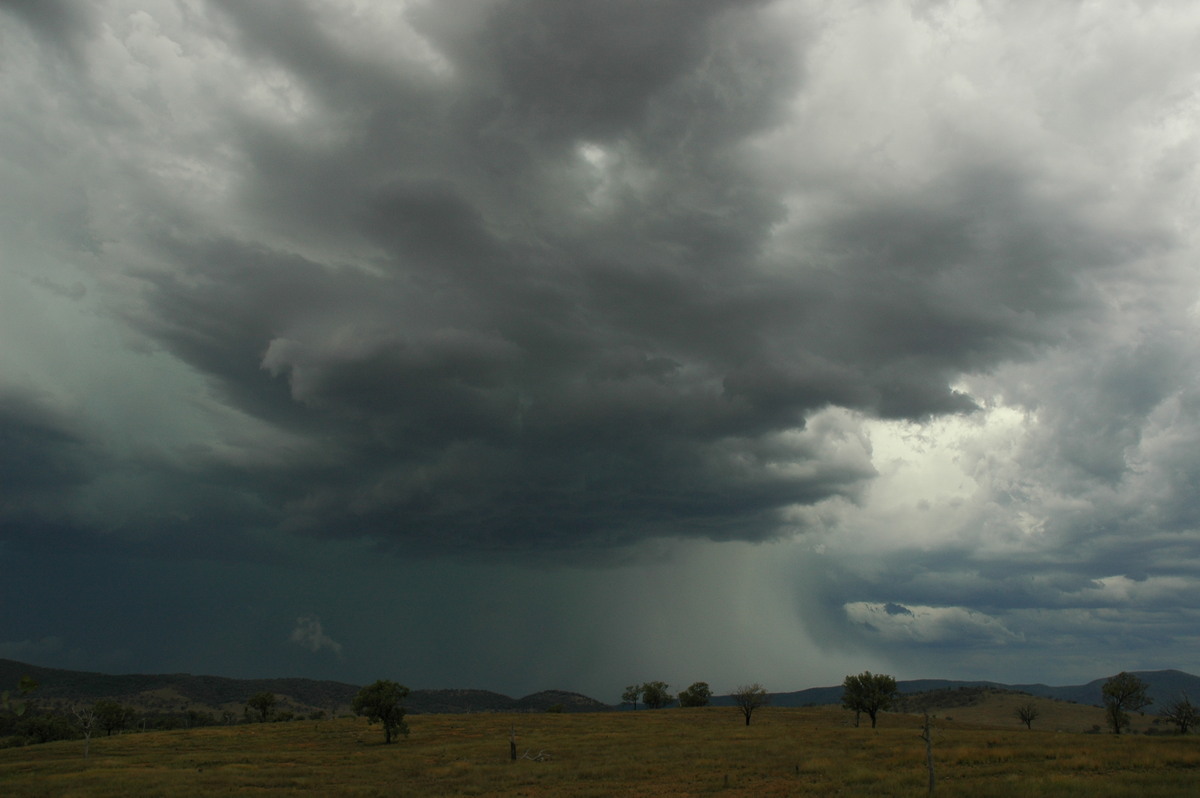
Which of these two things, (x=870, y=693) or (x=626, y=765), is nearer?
(x=626, y=765)

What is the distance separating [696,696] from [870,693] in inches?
2697

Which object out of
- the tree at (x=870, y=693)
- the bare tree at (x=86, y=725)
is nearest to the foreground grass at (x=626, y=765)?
the bare tree at (x=86, y=725)

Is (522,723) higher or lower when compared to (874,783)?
lower

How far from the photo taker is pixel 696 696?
6732 inches

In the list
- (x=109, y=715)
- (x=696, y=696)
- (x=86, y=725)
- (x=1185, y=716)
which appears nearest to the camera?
(x=1185, y=716)

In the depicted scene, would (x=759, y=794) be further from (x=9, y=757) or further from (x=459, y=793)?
(x=9, y=757)

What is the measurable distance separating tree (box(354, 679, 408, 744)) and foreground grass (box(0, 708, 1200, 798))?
2.97 m

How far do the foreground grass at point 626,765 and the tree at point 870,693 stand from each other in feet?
67.2

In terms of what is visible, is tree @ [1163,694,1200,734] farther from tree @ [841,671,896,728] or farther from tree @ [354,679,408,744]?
tree @ [354,679,408,744]

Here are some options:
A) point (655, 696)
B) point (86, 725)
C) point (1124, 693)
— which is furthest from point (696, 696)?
point (86, 725)

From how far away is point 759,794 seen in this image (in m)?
43.5

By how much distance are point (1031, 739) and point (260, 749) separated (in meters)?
85.7

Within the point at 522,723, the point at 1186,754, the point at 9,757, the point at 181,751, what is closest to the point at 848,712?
the point at 522,723

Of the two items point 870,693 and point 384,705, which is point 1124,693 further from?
point 384,705
